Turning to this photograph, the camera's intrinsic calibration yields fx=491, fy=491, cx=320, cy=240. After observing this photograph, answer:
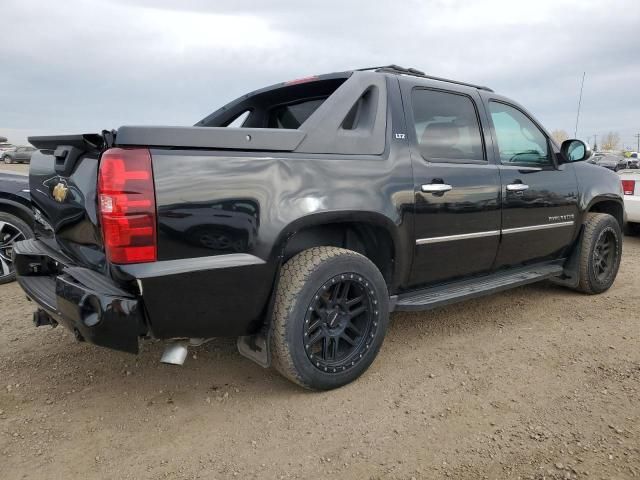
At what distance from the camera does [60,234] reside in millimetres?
2787

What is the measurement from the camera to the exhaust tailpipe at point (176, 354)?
2.38m

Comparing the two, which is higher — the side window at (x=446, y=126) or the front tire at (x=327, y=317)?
the side window at (x=446, y=126)

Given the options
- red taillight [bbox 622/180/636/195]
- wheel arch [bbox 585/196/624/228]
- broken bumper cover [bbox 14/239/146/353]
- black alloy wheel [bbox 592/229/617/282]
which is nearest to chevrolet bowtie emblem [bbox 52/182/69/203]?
broken bumper cover [bbox 14/239/146/353]

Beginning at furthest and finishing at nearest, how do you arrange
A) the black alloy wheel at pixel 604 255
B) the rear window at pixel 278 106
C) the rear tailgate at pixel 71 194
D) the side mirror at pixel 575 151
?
the black alloy wheel at pixel 604 255 → the side mirror at pixel 575 151 → the rear window at pixel 278 106 → the rear tailgate at pixel 71 194

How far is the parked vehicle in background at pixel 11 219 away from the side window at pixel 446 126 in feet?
13.4

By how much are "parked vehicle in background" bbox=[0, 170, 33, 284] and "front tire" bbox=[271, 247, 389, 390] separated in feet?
12.1

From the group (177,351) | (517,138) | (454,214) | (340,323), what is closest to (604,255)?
(517,138)

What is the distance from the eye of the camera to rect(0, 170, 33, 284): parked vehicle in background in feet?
16.1

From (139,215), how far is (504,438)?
1.96 meters

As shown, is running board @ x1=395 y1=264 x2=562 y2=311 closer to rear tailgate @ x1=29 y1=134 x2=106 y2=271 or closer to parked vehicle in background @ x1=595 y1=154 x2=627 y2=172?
rear tailgate @ x1=29 y1=134 x2=106 y2=271

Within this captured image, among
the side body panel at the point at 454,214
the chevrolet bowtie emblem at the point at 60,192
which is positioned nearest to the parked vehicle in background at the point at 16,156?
the chevrolet bowtie emblem at the point at 60,192

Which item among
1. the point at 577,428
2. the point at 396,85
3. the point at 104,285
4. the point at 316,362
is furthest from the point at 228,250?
the point at 577,428

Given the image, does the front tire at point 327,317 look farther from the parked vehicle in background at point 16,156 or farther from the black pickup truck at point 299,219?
the parked vehicle in background at point 16,156

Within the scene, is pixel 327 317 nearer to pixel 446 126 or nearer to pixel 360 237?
pixel 360 237
